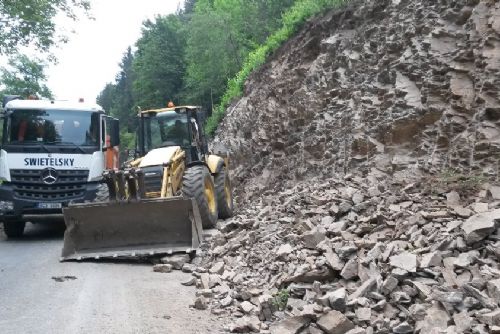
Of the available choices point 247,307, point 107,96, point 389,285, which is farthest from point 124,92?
point 389,285

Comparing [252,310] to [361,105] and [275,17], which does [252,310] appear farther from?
[275,17]

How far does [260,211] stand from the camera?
945cm

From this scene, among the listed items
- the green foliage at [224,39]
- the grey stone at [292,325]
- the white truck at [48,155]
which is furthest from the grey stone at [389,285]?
the green foliage at [224,39]

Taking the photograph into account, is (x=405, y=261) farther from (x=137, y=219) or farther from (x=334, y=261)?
(x=137, y=219)

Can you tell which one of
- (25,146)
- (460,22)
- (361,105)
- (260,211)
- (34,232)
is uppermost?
(460,22)

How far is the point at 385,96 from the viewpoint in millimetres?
9828

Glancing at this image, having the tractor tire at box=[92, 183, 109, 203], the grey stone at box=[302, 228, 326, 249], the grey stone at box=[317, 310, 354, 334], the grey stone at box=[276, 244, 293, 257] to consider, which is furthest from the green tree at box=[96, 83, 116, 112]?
the grey stone at box=[317, 310, 354, 334]

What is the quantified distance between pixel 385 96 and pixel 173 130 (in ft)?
13.8

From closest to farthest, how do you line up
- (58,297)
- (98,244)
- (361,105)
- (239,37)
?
1. (58,297)
2. (98,244)
3. (361,105)
4. (239,37)

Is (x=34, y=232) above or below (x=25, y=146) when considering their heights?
below

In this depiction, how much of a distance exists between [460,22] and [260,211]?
15.4ft

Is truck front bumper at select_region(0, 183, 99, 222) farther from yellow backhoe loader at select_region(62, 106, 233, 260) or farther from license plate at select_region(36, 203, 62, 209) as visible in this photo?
yellow backhoe loader at select_region(62, 106, 233, 260)

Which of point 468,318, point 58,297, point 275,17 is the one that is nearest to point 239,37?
point 275,17

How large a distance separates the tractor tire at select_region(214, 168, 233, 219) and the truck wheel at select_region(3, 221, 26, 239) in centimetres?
438
